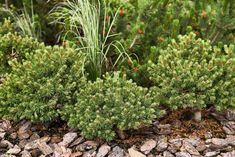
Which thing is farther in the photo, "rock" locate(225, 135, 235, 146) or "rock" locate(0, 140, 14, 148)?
"rock" locate(0, 140, 14, 148)

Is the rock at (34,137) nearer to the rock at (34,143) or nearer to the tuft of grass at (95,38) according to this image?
the rock at (34,143)

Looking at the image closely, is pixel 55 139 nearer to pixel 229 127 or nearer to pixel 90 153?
pixel 90 153

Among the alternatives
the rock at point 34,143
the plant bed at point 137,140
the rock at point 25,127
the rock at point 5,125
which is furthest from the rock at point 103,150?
the rock at point 5,125

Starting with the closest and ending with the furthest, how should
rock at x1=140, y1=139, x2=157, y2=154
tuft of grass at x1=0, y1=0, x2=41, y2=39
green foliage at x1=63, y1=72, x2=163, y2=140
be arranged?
green foliage at x1=63, y1=72, x2=163, y2=140, rock at x1=140, y1=139, x2=157, y2=154, tuft of grass at x1=0, y1=0, x2=41, y2=39

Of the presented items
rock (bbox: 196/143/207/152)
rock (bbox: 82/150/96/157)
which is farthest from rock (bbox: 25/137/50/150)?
rock (bbox: 196/143/207/152)

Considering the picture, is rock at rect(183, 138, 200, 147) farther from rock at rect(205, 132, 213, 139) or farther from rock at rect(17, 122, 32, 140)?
rock at rect(17, 122, 32, 140)

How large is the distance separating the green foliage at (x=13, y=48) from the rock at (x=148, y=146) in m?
1.19

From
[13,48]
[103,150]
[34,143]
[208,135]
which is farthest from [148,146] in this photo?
[13,48]

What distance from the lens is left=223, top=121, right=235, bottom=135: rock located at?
3.72 m

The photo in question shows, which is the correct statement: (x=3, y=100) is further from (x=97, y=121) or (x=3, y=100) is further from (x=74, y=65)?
(x=97, y=121)

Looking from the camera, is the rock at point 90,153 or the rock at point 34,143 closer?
the rock at point 90,153

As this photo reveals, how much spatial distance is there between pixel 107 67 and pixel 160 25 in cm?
→ 58

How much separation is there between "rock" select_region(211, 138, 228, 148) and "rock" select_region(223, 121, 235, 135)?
157 millimetres

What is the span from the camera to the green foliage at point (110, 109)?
3.40 metres
